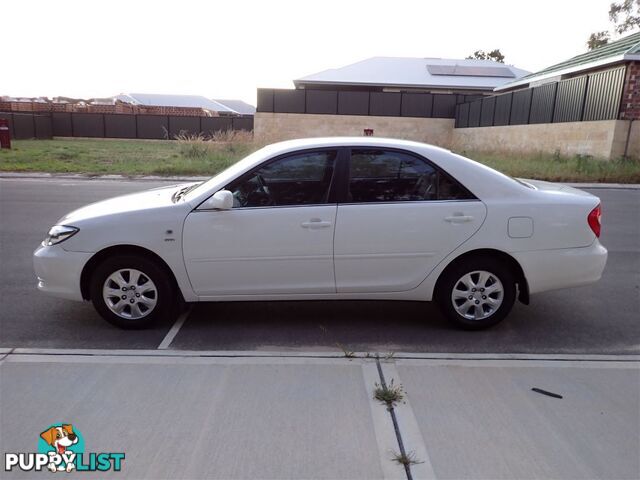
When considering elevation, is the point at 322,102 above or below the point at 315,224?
above

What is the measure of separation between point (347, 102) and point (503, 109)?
990 centimetres

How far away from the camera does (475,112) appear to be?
30.4 metres

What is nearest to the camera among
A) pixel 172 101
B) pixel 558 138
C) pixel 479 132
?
pixel 558 138

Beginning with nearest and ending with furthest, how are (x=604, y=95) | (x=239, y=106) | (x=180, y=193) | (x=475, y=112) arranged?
1. (x=180, y=193)
2. (x=604, y=95)
3. (x=475, y=112)
4. (x=239, y=106)

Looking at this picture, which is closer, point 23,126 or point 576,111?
point 576,111

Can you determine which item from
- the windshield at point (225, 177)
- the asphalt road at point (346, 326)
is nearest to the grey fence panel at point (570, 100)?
the asphalt road at point (346, 326)

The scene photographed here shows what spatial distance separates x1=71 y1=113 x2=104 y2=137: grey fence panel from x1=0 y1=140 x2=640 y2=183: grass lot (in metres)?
15.9

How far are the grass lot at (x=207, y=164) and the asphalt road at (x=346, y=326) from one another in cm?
1298

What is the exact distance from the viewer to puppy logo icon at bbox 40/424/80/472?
2.75m

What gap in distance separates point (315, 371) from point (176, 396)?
947mm

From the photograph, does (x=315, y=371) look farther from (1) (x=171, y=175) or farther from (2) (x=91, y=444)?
(1) (x=171, y=175)

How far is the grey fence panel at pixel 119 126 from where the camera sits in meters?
40.5

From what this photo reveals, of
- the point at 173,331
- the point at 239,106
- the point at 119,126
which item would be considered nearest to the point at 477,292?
the point at 173,331

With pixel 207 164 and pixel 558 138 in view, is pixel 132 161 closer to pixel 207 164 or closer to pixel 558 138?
pixel 207 164
